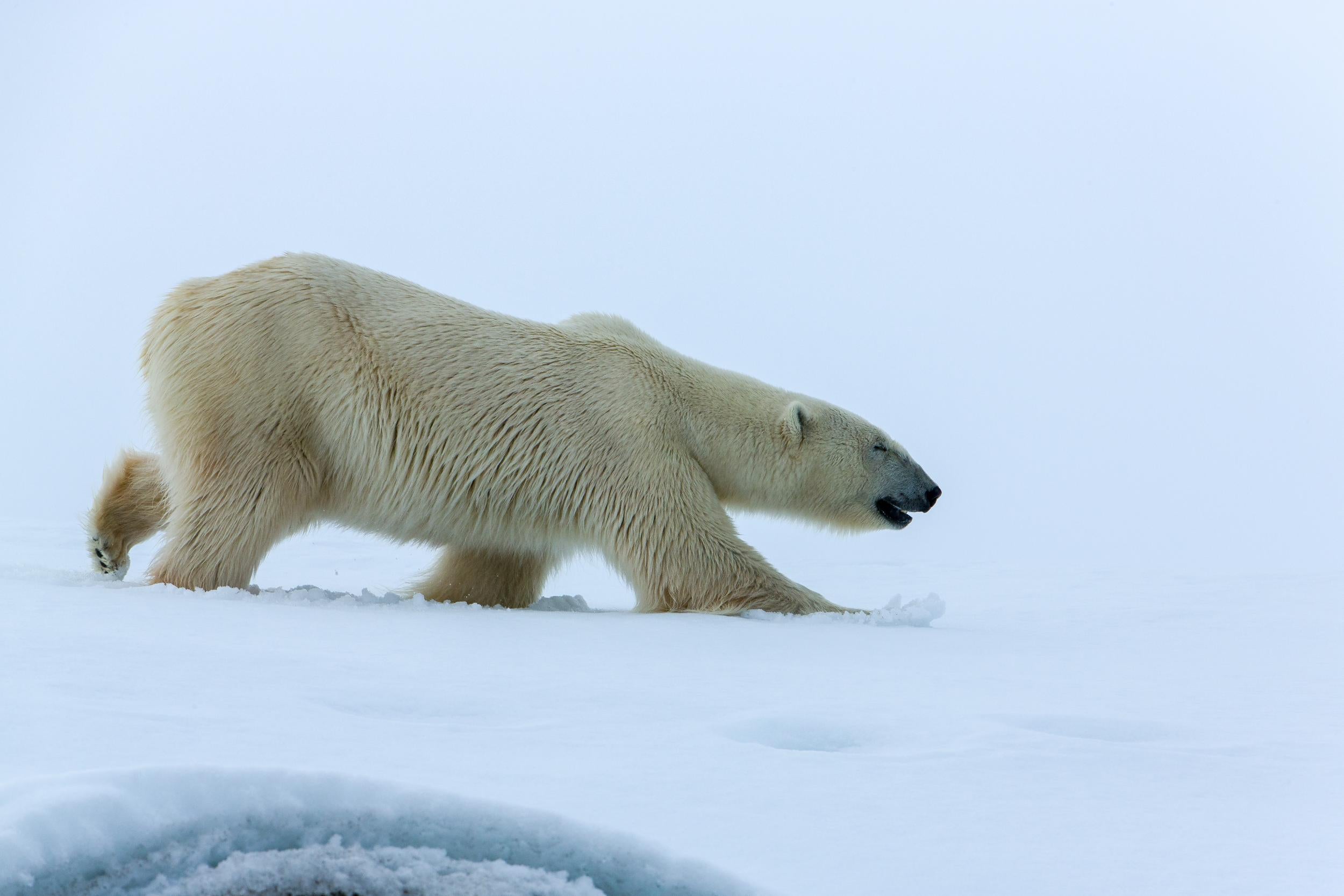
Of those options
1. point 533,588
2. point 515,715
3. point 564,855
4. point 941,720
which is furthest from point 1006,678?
point 533,588

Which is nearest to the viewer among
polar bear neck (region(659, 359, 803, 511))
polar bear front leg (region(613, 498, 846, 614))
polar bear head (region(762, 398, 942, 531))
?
polar bear front leg (region(613, 498, 846, 614))

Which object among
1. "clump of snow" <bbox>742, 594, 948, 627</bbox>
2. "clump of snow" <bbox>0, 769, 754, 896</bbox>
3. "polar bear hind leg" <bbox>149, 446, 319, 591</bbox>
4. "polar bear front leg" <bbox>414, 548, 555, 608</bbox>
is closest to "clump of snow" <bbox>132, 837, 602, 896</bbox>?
"clump of snow" <bbox>0, 769, 754, 896</bbox>

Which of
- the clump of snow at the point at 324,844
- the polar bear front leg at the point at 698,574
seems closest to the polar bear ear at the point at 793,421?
the polar bear front leg at the point at 698,574

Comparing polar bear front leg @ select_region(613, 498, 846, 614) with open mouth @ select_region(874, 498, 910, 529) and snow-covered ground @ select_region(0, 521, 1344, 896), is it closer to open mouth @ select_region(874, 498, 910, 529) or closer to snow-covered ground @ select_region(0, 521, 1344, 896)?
open mouth @ select_region(874, 498, 910, 529)

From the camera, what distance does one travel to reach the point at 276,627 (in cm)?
302

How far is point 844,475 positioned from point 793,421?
0.38m

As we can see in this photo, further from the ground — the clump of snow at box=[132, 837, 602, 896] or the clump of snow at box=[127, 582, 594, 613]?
the clump of snow at box=[127, 582, 594, 613]

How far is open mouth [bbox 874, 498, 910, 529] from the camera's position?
536 cm

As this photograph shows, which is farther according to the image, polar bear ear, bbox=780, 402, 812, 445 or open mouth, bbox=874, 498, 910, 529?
open mouth, bbox=874, 498, 910, 529

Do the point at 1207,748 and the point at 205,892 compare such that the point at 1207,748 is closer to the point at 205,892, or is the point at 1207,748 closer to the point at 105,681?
the point at 205,892

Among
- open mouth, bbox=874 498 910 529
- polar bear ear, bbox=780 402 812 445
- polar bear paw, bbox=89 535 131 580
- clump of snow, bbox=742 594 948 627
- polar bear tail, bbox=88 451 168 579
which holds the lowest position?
polar bear paw, bbox=89 535 131 580

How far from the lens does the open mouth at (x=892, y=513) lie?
5359 mm

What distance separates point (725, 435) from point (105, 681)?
319 centimetres

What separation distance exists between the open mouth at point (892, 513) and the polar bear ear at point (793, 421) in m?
0.50
